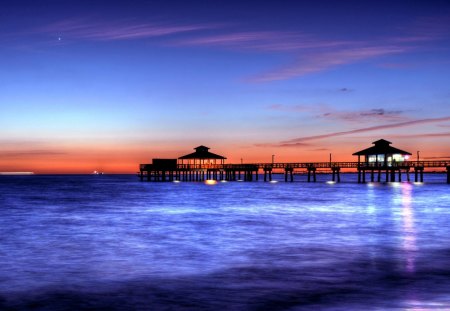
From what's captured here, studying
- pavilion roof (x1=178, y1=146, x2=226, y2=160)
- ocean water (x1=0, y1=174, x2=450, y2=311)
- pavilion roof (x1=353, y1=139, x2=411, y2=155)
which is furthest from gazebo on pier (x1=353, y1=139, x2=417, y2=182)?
ocean water (x1=0, y1=174, x2=450, y2=311)

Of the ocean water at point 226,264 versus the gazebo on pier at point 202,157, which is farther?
the gazebo on pier at point 202,157

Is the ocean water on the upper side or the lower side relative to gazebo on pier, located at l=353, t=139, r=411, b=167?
lower

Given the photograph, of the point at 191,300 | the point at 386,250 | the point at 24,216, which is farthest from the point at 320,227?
the point at 24,216

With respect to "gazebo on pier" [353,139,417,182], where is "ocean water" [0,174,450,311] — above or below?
below

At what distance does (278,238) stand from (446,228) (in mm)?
8239

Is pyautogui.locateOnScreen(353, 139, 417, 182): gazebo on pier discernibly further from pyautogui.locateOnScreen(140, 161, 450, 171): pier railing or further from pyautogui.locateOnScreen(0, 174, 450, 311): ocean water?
pyautogui.locateOnScreen(0, 174, 450, 311): ocean water

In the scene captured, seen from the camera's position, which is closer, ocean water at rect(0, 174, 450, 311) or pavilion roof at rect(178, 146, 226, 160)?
ocean water at rect(0, 174, 450, 311)

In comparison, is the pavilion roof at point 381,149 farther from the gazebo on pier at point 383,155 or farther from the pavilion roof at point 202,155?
the pavilion roof at point 202,155

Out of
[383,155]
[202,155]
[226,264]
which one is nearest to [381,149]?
[383,155]

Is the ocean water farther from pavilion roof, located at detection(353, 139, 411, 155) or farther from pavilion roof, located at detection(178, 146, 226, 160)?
pavilion roof, located at detection(178, 146, 226, 160)

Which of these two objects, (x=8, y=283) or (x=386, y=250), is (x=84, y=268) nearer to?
(x=8, y=283)

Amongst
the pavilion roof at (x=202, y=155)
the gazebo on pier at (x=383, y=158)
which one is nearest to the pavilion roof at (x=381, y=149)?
the gazebo on pier at (x=383, y=158)

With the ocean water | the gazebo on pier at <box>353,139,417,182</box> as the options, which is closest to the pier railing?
the gazebo on pier at <box>353,139,417,182</box>

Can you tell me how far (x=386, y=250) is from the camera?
52.9 feet
